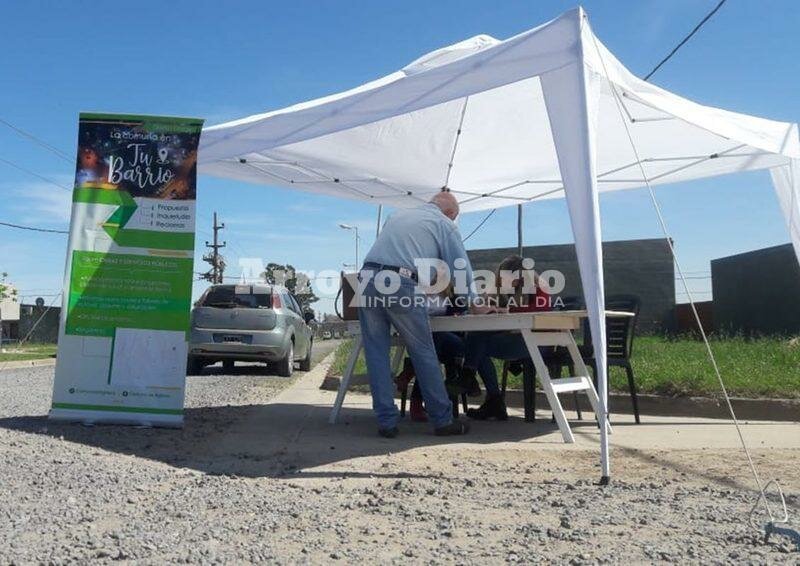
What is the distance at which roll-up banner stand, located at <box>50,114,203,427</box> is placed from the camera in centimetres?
655

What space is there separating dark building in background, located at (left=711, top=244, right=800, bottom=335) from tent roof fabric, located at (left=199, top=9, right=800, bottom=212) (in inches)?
532

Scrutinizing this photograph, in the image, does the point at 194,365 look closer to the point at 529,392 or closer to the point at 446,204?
the point at 529,392

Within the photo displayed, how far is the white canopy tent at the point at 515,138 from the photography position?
5.08 metres

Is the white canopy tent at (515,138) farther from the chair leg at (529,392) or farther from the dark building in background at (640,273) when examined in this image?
the dark building in background at (640,273)

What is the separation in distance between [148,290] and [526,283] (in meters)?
3.36

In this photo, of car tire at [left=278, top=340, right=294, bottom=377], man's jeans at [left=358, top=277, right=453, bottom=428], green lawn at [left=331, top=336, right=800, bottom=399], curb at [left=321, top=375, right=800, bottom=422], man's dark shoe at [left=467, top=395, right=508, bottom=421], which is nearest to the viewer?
man's jeans at [left=358, top=277, right=453, bottom=428]

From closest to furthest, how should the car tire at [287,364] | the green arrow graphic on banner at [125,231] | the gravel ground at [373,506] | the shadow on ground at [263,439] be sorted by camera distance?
the gravel ground at [373,506], the shadow on ground at [263,439], the green arrow graphic on banner at [125,231], the car tire at [287,364]

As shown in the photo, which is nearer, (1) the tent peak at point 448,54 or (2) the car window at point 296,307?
(1) the tent peak at point 448,54

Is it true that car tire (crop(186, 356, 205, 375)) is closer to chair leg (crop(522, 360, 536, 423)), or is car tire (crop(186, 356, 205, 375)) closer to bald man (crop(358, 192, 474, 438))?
chair leg (crop(522, 360, 536, 423))

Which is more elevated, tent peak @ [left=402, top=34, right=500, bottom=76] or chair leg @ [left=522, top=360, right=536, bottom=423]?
tent peak @ [left=402, top=34, right=500, bottom=76]

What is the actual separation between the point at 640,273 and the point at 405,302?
24598mm

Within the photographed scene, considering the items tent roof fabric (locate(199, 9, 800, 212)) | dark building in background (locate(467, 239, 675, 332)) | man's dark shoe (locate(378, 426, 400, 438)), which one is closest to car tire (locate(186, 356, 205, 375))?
tent roof fabric (locate(199, 9, 800, 212))

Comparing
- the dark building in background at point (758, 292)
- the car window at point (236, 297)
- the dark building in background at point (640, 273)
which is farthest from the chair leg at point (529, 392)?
the dark building in background at point (640, 273)

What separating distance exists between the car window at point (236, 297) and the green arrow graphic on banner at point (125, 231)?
20.2 feet
